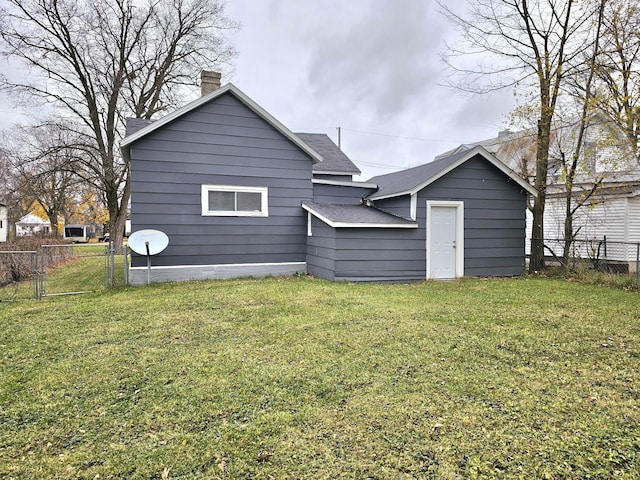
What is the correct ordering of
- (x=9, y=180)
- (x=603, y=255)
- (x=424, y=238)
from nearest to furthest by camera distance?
(x=424, y=238) → (x=603, y=255) → (x=9, y=180)

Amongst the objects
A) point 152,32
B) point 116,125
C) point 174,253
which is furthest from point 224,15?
point 174,253

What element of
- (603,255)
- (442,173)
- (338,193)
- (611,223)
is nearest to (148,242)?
(338,193)

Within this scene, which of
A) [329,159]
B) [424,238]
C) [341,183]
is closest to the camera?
[424,238]

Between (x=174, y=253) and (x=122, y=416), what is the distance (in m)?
6.78

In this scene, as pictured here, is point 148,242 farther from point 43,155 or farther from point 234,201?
point 43,155

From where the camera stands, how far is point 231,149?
9.74 meters

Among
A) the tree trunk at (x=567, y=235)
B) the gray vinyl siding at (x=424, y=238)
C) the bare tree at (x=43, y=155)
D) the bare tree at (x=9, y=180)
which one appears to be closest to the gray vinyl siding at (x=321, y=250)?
the gray vinyl siding at (x=424, y=238)

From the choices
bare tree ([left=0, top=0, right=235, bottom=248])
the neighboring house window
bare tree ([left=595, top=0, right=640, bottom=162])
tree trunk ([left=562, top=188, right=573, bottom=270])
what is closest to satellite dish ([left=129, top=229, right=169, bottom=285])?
the neighboring house window

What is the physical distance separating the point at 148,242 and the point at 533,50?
41.6 ft

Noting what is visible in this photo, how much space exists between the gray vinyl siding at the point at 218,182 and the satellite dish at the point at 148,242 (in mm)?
360

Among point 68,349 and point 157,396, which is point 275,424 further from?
point 68,349

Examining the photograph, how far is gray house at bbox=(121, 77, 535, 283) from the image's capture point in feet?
29.9

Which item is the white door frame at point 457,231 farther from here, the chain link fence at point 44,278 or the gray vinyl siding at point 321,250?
the chain link fence at point 44,278

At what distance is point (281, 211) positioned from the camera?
10.2 meters
